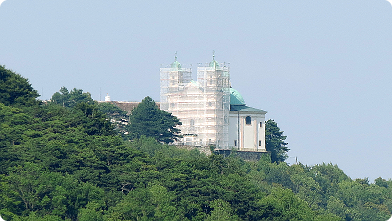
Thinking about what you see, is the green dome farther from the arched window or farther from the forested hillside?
the forested hillside

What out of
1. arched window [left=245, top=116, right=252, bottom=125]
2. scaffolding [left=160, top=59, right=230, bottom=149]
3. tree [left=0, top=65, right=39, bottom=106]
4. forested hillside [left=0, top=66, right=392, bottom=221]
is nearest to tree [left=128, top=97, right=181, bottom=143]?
scaffolding [left=160, top=59, right=230, bottom=149]

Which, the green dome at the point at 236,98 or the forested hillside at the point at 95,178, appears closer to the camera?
the forested hillside at the point at 95,178

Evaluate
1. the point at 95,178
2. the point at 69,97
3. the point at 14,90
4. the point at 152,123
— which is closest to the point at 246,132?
the point at 152,123

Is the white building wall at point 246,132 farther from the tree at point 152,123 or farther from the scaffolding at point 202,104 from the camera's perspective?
the tree at point 152,123

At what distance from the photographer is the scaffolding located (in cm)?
10638

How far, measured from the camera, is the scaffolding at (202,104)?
349ft

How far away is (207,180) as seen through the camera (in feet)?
248

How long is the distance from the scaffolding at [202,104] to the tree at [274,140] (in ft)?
15.4

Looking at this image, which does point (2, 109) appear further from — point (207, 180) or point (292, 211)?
point (292, 211)

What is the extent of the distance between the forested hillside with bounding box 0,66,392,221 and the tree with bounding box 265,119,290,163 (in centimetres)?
2753

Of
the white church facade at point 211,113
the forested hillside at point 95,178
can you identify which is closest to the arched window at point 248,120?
the white church facade at point 211,113

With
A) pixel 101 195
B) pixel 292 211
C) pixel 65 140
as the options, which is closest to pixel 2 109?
pixel 65 140

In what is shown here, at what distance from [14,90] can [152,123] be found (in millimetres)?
20789

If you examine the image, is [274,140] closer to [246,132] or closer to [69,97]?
[246,132]
